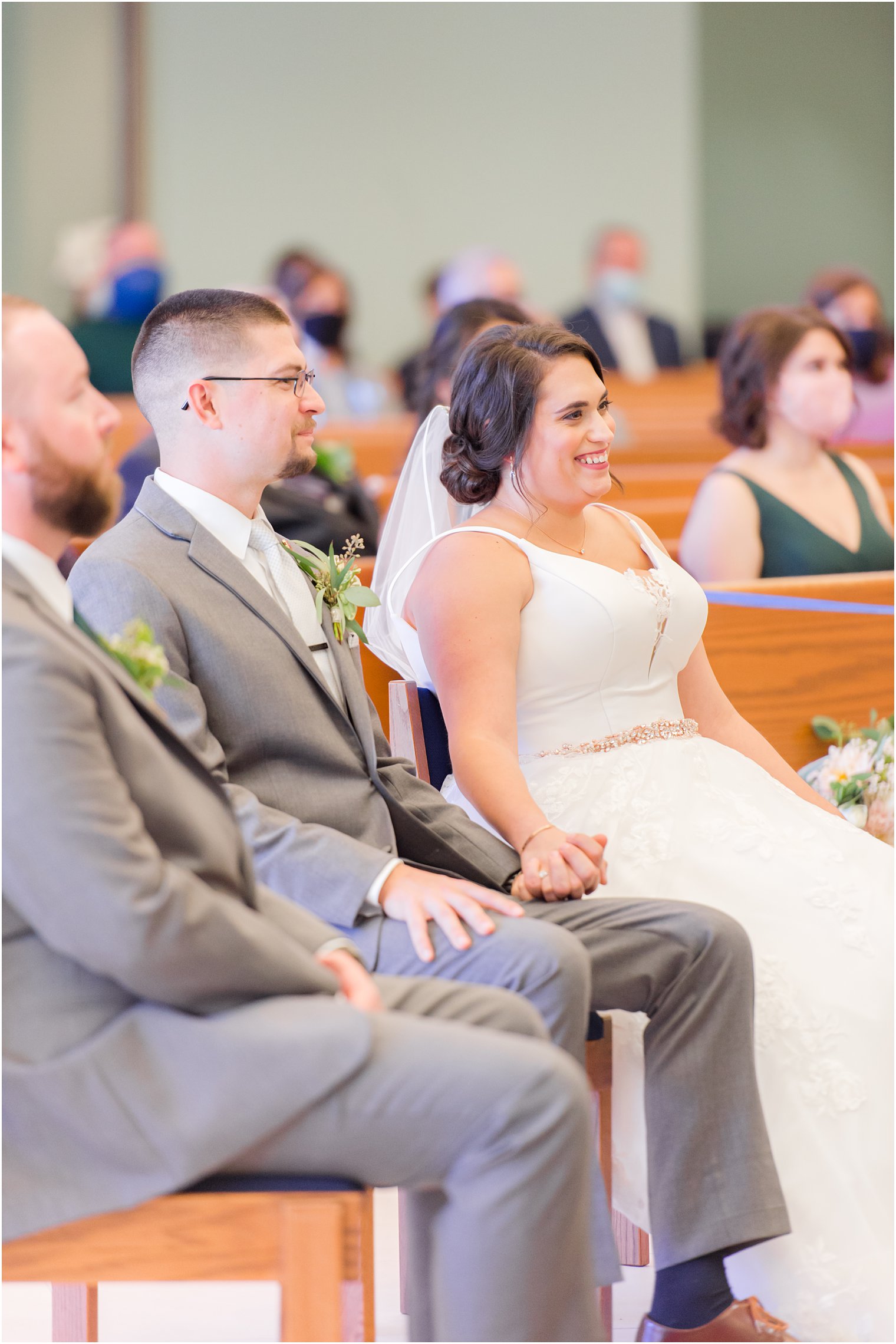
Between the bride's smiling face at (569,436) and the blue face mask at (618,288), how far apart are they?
26.1ft

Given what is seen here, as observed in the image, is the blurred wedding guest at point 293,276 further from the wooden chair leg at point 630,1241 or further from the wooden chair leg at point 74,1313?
the wooden chair leg at point 74,1313

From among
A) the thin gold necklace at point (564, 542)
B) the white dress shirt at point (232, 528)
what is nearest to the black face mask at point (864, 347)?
the thin gold necklace at point (564, 542)

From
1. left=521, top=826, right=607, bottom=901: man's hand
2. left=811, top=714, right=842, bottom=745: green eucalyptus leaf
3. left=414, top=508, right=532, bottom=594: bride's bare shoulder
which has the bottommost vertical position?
left=521, top=826, right=607, bottom=901: man's hand

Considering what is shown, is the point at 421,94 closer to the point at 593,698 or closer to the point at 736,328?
the point at 736,328

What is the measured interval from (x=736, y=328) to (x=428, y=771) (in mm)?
2005

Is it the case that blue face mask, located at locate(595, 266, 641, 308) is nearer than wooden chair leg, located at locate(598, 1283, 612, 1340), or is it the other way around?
wooden chair leg, located at locate(598, 1283, 612, 1340)

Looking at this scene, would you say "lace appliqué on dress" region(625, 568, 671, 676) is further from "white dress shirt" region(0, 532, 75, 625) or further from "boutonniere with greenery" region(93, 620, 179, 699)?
"white dress shirt" region(0, 532, 75, 625)

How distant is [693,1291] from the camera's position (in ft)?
6.01

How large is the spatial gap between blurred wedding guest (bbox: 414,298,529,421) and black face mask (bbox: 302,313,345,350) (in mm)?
3891

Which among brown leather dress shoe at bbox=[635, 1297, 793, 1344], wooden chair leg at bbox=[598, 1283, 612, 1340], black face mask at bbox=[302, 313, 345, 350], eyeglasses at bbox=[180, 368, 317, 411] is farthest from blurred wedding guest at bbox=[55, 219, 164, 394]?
brown leather dress shoe at bbox=[635, 1297, 793, 1344]

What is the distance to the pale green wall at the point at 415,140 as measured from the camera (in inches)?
406

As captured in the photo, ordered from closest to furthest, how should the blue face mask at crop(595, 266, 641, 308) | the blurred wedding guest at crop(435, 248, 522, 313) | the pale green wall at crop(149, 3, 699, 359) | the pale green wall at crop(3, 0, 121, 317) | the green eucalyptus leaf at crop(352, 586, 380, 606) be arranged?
the green eucalyptus leaf at crop(352, 586, 380, 606)
the blurred wedding guest at crop(435, 248, 522, 313)
the pale green wall at crop(3, 0, 121, 317)
the blue face mask at crop(595, 266, 641, 308)
the pale green wall at crop(149, 3, 699, 359)

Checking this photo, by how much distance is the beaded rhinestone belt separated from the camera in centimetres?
233

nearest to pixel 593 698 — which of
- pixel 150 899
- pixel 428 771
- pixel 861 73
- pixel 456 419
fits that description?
pixel 428 771
